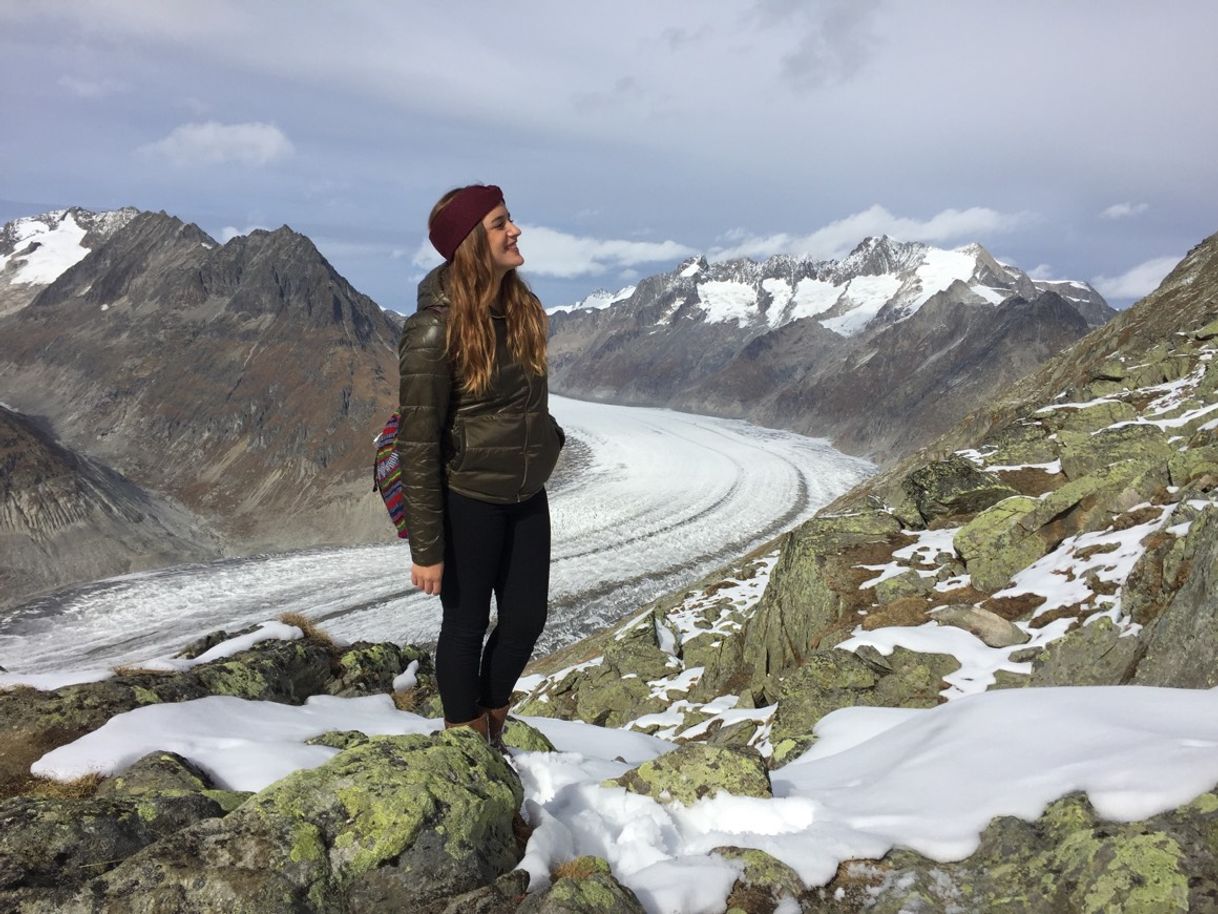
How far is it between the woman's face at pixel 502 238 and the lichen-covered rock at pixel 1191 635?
539 centimetres

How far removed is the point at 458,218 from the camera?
12.5 ft

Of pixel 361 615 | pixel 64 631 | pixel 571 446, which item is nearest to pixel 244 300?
pixel 571 446

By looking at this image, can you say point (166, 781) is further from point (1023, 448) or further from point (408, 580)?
point (408, 580)

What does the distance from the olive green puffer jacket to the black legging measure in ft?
0.42

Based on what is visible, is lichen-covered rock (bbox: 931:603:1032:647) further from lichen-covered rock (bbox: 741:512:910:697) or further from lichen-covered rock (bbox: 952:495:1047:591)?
lichen-covered rock (bbox: 741:512:910:697)

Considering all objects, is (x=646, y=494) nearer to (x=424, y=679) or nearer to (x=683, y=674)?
(x=683, y=674)

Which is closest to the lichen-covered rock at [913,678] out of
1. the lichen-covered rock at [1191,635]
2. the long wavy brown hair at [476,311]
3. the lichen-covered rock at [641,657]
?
the lichen-covered rock at [1191,635]

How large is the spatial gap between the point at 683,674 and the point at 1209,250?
160 feet

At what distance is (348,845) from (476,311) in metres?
2.65

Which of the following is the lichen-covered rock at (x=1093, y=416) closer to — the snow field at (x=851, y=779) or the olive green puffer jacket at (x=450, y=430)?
the snow field at (x=851, y=779)

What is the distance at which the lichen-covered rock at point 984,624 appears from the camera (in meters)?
9.41

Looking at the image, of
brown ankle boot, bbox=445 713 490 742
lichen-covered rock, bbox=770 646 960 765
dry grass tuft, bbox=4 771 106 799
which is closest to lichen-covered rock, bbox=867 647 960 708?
lichen-covered rock, bbox=770 646 960 765

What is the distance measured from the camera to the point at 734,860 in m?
3.54

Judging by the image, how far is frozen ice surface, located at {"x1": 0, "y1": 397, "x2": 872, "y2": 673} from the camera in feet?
149
